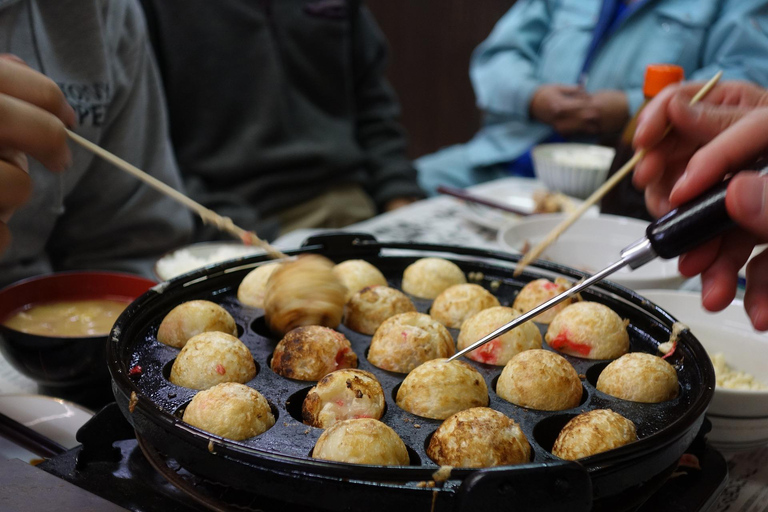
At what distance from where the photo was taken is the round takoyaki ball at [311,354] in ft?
4.26

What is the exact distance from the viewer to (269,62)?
356 centimetres

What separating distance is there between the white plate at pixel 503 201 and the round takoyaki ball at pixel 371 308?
1.23m

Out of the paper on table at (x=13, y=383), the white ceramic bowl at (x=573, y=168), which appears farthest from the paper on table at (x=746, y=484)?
the white ceramic bowl at (x=573, y=168)

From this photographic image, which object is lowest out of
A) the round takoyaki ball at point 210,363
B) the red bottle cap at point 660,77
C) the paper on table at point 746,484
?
the paper on table at point 746,484

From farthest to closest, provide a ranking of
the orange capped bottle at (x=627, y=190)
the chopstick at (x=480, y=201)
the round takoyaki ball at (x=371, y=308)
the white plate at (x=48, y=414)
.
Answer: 1. the chopstick at (x=480, y=201)
2. the orange capped bottle at (x=627, y=190)
3. the round takoyaki ball at (x=371, y=308)
4. the white plate at (x=48, y=414)

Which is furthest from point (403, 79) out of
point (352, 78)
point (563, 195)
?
point (563, 195)

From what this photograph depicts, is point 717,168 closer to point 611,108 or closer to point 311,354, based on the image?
point 311,354

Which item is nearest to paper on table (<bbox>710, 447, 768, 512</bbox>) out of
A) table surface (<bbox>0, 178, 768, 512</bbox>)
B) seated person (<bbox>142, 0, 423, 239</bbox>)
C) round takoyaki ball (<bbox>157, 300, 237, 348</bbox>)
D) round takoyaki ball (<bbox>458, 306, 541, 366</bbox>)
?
table surface (<bbox>0, 178, 768, 512</bbox>)

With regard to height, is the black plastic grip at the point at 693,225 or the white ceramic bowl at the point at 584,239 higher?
the black plastic grip at the point at 693,225

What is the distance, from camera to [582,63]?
4.17 metres

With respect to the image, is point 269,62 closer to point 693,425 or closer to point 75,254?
point 75,254

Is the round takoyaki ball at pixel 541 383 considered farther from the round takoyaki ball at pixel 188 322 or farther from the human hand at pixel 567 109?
the human hand at pixel 567 109

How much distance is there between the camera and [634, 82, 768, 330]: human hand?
3.39ft

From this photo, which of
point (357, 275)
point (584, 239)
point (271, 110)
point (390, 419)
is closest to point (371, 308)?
point (357, 275)
